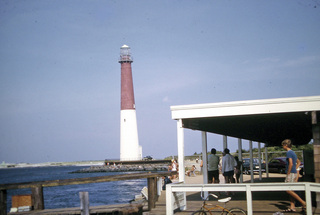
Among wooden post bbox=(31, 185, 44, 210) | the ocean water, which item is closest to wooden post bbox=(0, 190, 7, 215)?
wooden post bbox=(31, 185, 44, 210)

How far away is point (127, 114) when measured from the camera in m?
59.2

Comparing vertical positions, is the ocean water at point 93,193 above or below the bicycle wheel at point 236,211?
below

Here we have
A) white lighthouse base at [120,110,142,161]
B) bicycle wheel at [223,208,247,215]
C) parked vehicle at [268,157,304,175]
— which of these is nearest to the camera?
bicycle wheel at [223,208,247,215]

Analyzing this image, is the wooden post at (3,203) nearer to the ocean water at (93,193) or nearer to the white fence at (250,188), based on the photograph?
the white fence at (250,188)

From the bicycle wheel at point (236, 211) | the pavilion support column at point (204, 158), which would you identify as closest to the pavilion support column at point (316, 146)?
the bicycle wheel at point (236, 211)

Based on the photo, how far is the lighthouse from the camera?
2338 inches

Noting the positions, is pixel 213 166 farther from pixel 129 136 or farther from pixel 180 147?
pixel 129 136

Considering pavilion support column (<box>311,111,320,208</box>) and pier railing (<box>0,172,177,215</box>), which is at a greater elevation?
pavilion support column (<box>311,111,320,208</box>)

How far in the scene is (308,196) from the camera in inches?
302

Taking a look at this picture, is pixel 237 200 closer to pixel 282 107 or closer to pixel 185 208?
pixel 185 208

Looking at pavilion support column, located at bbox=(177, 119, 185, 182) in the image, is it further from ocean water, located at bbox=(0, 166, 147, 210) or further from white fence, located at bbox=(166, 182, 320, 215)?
ocean water, located at bbox=(0, 166, 147, 210)

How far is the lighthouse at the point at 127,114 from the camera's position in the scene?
59375mm

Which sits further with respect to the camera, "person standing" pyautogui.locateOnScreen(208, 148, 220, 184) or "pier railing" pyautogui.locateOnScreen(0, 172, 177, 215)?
"person standing" pyautogui.locateOnScreen(208, 148, 220, 184)

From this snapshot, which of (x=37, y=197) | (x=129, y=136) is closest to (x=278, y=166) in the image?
(x=37, y=197)
